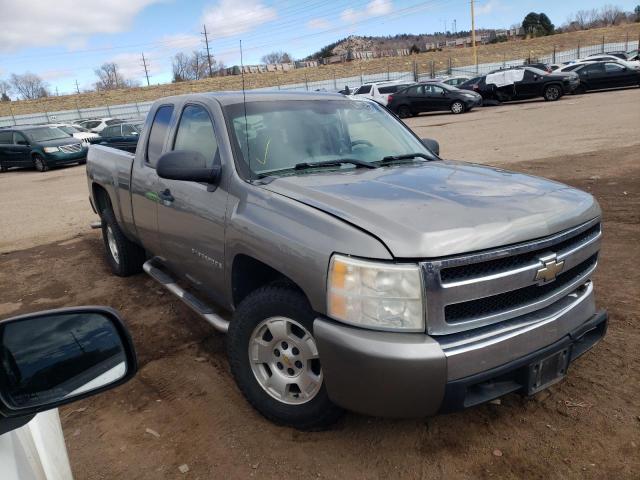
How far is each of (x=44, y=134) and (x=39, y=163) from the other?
1.28 meters

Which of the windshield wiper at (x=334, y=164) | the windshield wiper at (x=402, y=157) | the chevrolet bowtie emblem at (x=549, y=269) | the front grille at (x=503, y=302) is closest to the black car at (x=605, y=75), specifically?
the windshield wiper at (x=402, y=157)

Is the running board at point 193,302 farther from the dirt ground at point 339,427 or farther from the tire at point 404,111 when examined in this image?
the tire at point 404,111

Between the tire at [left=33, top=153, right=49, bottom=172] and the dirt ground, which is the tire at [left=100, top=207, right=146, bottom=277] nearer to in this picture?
the dirt ground

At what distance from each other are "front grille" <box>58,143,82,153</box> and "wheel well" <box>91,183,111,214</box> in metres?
14.3

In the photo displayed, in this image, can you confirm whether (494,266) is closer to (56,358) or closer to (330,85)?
(56,358)

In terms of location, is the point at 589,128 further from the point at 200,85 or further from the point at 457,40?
the point at 457,40

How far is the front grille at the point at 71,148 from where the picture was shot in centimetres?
1833

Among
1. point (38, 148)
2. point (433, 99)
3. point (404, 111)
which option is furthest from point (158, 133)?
point (404, 111)

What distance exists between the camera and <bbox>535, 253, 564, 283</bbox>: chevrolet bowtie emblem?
2414 millimetres

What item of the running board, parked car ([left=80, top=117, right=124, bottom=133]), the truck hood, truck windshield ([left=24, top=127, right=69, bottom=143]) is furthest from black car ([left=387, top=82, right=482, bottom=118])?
the truck hood

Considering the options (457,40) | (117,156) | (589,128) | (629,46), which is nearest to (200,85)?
(629,46)

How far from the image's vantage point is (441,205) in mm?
2512

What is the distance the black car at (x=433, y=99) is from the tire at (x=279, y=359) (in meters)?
22.6

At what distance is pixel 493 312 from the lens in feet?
7.73
